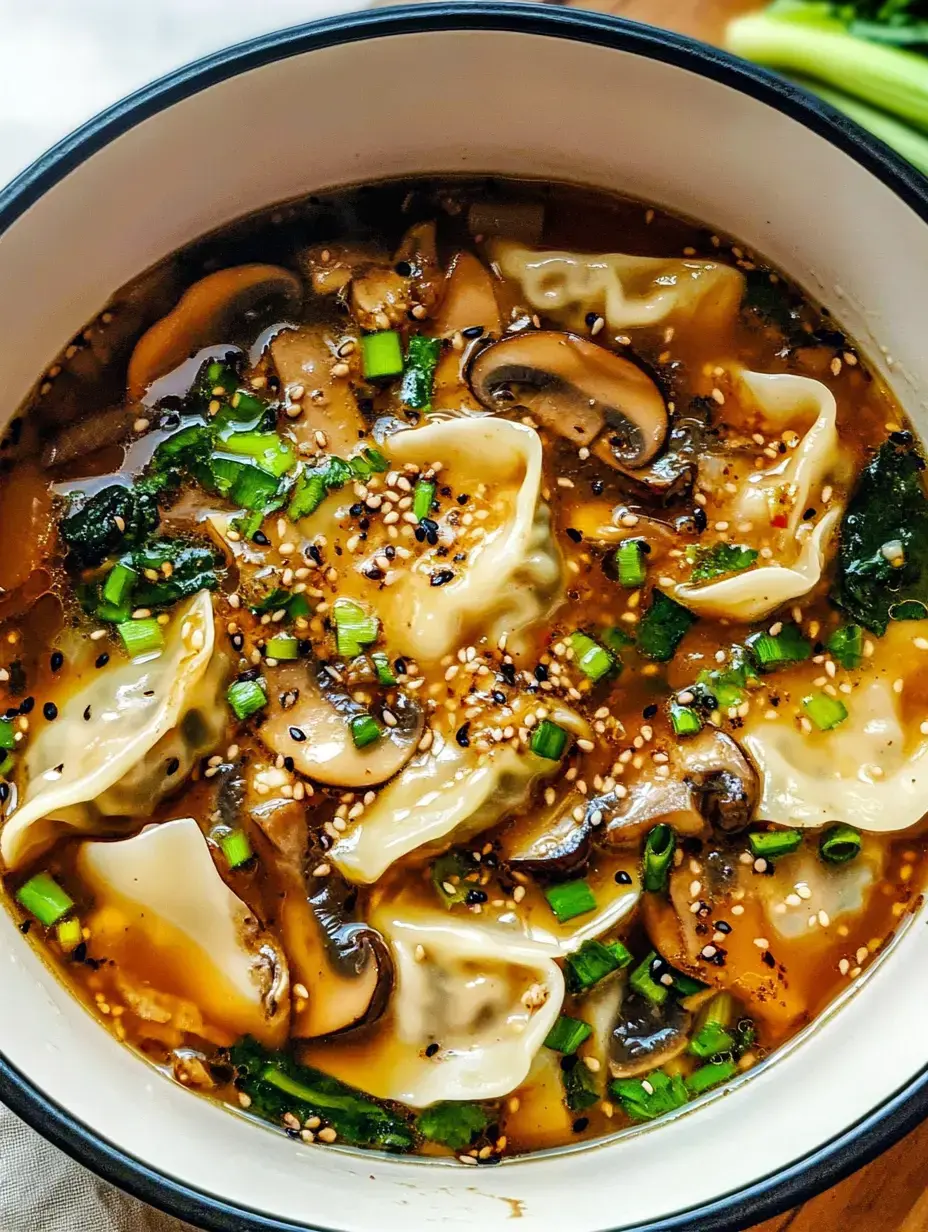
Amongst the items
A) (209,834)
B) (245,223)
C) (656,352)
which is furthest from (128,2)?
(209,834)

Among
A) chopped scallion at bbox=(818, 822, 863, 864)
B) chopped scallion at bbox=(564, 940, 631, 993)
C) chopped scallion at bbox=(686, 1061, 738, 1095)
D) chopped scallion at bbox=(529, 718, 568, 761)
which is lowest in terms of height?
chopped scallion at bbox=(686, 1061, 738, 1095)

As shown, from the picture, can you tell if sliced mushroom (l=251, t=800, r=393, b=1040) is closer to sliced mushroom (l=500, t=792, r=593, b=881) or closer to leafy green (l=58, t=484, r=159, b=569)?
sliced mushroom (l=500, t=792, r=593, b=881)

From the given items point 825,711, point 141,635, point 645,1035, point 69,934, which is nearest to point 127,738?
point 141,635

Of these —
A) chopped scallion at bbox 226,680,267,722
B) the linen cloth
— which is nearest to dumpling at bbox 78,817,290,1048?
chopped scallion at bbox 226,680,267,722

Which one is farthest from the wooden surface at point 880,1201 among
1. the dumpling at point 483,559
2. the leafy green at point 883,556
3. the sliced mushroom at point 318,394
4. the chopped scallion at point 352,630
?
the sliced mushroom at point 318,394

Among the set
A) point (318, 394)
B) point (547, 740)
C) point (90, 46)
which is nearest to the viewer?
point (547, 740)

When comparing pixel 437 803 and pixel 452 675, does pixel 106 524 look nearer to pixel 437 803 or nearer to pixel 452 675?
pixel 452 675
